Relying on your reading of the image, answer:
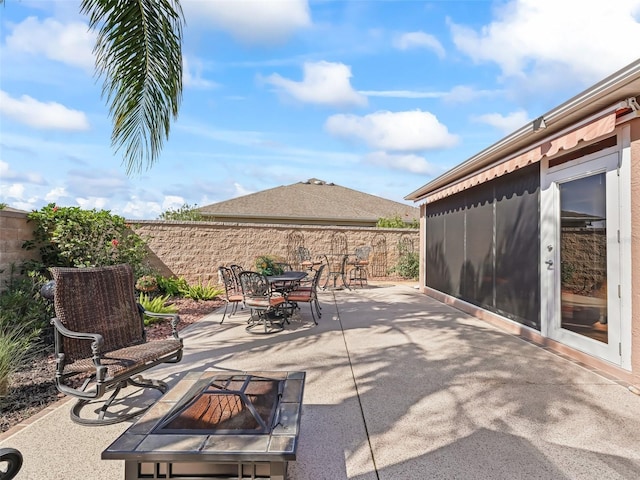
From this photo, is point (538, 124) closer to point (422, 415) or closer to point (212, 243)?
point (422, 415)

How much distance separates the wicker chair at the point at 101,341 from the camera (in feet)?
9.24

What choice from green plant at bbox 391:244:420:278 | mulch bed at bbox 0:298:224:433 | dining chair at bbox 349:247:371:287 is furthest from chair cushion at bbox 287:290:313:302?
green plant at bbox 391:244:420:278

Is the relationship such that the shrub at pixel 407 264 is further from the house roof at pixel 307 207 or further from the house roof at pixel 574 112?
the house roof at pixel 574 112

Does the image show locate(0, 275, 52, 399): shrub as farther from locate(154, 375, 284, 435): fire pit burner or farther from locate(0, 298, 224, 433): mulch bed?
locate(154, 375, 284, 435): fire pit burner

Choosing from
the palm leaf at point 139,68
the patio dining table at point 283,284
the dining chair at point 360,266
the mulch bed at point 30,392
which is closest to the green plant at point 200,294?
the patio dining table at point 283,284

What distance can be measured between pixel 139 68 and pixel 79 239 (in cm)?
444

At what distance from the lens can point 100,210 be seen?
Result: 850cm

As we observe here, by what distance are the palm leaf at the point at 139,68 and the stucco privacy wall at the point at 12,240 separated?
2613mm

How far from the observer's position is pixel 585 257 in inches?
178

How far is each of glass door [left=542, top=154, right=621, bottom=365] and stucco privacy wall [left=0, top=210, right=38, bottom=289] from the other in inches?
313

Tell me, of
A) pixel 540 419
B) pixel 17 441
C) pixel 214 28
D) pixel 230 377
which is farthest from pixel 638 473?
pixel 214 28

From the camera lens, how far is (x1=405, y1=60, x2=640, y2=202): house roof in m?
3.43

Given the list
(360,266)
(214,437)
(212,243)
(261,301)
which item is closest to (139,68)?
(261,301)

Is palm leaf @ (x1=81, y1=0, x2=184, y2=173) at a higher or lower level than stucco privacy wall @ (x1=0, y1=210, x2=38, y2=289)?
higher
